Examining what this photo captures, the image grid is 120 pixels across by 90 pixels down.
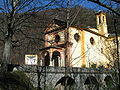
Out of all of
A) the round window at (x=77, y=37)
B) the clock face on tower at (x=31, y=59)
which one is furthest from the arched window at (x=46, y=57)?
the clock face on tower at (x=31, y=59)

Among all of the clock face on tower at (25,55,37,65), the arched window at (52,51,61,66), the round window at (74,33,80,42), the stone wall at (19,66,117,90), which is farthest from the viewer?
the round window at (74,33,80,42)

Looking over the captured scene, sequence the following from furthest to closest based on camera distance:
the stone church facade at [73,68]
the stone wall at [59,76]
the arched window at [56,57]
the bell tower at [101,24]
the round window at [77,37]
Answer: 1. the bell tower at [101,24]
2. the round window at [77,37]
3. the arched window at [56,57]
4. the stone wall at [59,76]
5. the stone church facade at [73,68]

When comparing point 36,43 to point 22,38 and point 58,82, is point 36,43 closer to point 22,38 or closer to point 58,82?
point 22,38

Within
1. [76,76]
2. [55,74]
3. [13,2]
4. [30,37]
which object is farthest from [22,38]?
[76,76]

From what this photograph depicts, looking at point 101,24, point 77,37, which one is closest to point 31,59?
point 77,37

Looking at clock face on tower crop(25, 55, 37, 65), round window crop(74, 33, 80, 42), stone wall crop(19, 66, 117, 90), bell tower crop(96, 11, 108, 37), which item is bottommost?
stone wall crop(19, 66, 117, 90)

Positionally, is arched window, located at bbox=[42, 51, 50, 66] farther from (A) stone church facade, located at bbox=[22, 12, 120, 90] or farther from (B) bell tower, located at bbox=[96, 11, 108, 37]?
(B) bell tower, located at bbox=[96, 11, 108, 37]

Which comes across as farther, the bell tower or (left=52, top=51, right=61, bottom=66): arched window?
the bell tower

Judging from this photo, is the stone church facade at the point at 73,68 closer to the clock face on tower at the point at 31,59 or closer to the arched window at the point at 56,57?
the arched window at the point at 56,57

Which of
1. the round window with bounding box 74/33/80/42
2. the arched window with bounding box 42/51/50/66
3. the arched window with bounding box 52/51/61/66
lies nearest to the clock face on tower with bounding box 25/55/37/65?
the arched window with bounding box 42/51/50/66

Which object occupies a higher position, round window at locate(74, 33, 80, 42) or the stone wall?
round window at locate(74, 33, 80, 42)

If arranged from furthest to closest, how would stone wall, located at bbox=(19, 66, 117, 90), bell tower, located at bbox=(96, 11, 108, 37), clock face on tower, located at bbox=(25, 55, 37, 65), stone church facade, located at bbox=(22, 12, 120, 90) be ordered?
bell tower, located at bbox=(96, 11, 108, 37)
clock face on tower, located at bbox=(25, 55, 37, 65)
stone wall, located at bbox=(19, 66, 117, 90)
stone church facade, located at bbox=(22, 12, 120, 90)

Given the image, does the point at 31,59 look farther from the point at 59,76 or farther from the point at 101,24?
the point at 101,24

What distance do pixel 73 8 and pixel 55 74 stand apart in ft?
28.2
